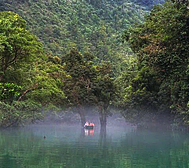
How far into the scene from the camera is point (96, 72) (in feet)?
212

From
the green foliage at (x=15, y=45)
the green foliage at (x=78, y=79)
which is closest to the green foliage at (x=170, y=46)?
the green foliage at (x=15, y=45)

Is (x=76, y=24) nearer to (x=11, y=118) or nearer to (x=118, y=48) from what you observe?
(x=118, y=48)

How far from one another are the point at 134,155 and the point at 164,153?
2.43 metres

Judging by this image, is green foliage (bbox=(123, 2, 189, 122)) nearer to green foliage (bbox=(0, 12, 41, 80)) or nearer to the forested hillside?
green foliage (bbox=(0, 12, 41, 80))

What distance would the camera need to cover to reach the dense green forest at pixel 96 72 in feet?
111

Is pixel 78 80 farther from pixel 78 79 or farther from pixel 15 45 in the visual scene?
pixel 15 45

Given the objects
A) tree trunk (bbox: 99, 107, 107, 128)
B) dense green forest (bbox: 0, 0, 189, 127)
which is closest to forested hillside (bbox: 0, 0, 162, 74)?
dense green forest (bbox: 0, 0, 189, 127)

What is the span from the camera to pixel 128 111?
6266cm

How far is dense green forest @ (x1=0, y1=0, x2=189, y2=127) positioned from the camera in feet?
111

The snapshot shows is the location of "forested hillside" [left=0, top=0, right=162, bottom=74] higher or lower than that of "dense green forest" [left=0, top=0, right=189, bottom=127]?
higher

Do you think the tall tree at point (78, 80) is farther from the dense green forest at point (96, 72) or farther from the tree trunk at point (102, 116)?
the tree trunk at point (102, 116)

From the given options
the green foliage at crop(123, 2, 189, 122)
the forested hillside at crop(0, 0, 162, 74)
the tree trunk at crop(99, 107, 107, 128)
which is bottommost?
the tree trunk at crop(99, 107, 107, 128)

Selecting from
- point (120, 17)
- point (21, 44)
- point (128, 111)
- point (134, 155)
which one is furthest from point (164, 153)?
point (120, 17)

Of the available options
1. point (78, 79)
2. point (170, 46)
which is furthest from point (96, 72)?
point (170, 46)
